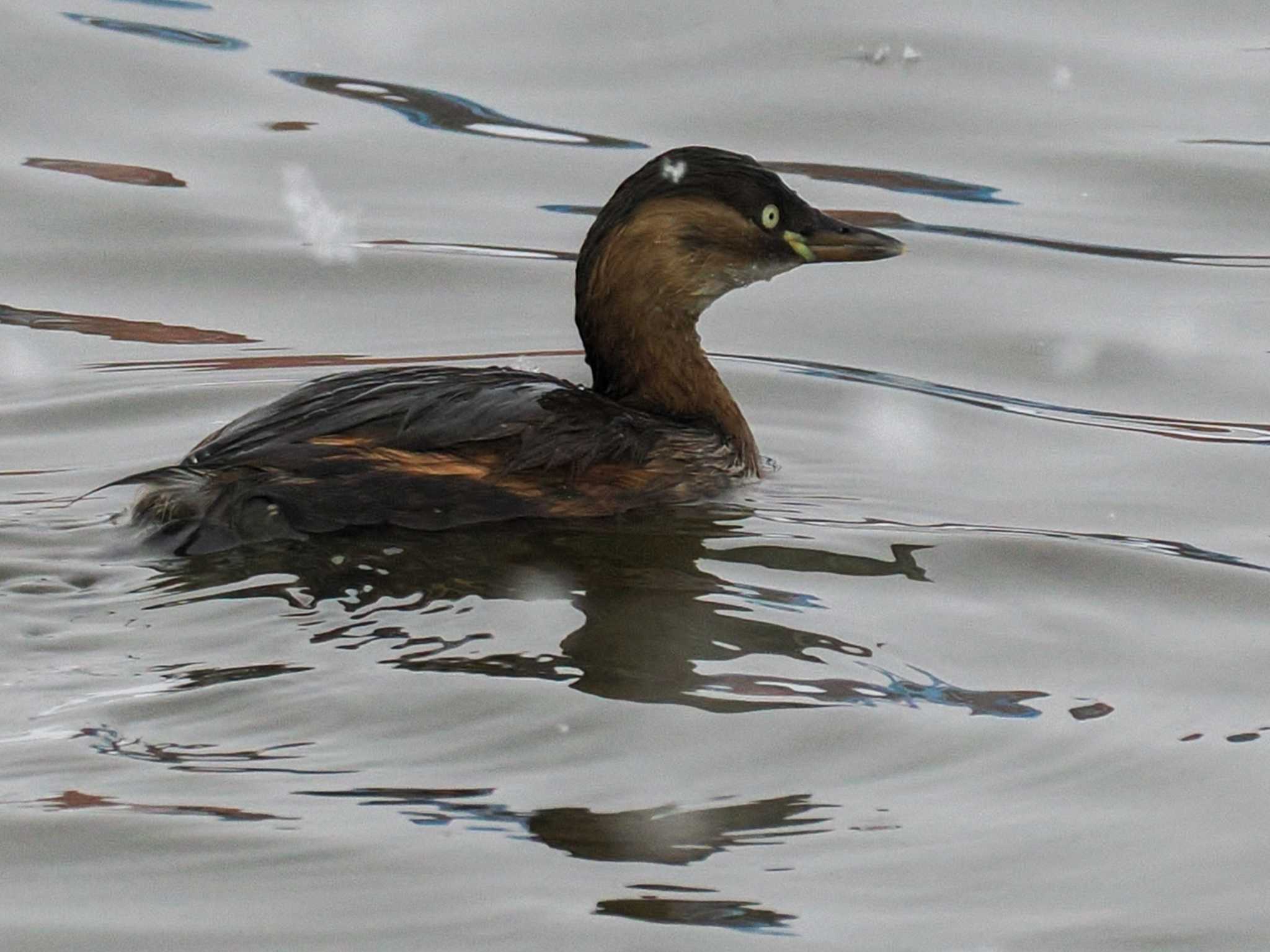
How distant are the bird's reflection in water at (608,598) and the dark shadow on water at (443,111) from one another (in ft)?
13.0

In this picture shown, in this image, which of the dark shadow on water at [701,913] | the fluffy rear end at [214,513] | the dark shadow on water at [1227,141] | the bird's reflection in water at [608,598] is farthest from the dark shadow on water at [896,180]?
the dark shadow on water at [701,913]

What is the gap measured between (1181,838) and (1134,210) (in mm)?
5374

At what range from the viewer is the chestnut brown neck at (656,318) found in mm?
6879

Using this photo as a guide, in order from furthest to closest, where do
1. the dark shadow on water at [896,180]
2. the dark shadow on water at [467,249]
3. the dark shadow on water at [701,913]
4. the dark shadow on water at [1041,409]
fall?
the dark shadow on water at [896,180], the dark shadow on water at [467,249], the dark shadow on water at [1041,409], the dark shadow on water at [701,913]

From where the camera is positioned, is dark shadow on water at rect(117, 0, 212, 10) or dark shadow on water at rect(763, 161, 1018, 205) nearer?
dark shadow on water at rect(763, 161, 1018, 205)

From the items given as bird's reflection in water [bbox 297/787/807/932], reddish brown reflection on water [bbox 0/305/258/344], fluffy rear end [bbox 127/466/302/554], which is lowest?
bird's reflection in water [bbox 297/787/807/932]

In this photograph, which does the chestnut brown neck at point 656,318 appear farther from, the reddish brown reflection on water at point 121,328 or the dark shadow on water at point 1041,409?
the reddish brown reflection on water at point 121,328

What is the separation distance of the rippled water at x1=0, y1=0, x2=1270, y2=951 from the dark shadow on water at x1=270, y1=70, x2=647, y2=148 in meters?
0.03

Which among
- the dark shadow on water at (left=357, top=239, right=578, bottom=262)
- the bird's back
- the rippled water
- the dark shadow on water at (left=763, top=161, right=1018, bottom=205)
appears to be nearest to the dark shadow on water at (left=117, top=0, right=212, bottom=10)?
the rippled water

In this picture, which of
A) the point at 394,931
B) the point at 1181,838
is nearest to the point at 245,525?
the point at 394,931

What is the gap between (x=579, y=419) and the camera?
6488mm

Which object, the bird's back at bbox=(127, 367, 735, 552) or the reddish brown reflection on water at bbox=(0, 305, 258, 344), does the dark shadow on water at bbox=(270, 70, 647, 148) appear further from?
the bird's back at bbox=(127, 367, 735, 552)

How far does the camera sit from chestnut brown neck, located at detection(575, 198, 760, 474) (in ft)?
22.6

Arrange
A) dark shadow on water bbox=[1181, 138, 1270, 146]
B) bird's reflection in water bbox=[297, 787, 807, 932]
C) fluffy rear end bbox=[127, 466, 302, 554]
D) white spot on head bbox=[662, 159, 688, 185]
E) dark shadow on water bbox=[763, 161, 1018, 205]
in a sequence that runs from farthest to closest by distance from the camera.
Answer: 1. dark shadow on water bbox=[1181, 138, 1270, 146]
2. dark shadow on water bbox=[763, 161, 1018, 205]
3. white spot on head bbox=[662, 159, 688, 185]
4. fluffy rear end bbox=[127, 466, 302, 554]
5. bird's reflection in water bbox=[297, 787, 807, 932]
